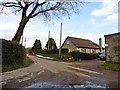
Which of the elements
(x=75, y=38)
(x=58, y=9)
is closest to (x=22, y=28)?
(x=58, y=9)

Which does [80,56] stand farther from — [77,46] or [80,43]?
[80,43]

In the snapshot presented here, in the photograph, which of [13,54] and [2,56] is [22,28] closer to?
[13,54]

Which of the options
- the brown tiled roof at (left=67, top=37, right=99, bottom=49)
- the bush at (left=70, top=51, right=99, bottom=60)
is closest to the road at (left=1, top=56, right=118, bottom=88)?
the bush at (left=70, top=51, right=99, bottom=60)

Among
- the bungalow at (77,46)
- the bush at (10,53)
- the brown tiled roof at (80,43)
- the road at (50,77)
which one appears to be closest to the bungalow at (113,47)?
the road at (50,77)

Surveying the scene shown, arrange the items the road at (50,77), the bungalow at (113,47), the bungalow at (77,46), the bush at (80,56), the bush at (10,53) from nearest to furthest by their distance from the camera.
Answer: the road at (50,77) → the bush at (10,53) → the bungalow at (113,47) → the bush at (80,56) → the bungalow at (77,46)

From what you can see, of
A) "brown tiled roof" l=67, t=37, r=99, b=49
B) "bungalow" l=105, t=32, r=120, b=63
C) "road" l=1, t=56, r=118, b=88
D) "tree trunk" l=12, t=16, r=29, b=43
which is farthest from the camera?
"brown tiled roof" l=67, t=37, r=99, b=49

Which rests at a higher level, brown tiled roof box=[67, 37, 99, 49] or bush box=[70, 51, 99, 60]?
brown tiled roof box=[67, 37, 99, 49]

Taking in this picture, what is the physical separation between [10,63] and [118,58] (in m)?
12.1

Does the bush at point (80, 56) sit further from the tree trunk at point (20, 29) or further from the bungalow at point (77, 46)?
the bungalow at point (77, 46)

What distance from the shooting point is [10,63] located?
1964 centimetres

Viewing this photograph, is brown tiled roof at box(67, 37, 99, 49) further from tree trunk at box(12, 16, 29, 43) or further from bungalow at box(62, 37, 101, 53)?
tree trunk at box(12, 16, 29, 43)

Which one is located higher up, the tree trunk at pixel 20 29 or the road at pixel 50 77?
the tree trunk at pixel 20 29

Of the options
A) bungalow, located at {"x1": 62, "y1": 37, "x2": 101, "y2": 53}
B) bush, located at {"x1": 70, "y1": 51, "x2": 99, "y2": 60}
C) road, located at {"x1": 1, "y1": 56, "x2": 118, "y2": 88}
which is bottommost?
road, located at {"x1": 1, "y1": 56, "x2": 118, "y2": 88}

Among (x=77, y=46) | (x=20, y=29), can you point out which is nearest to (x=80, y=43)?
(x=77, y=46)
